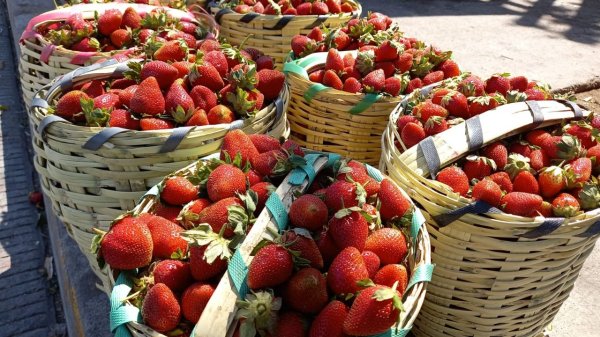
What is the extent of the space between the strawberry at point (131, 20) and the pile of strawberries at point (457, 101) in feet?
4.63

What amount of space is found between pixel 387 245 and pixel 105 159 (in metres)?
0.94

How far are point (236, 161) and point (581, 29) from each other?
240 inches

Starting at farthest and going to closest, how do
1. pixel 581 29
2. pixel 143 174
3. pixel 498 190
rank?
pixel 581 29 → pixel 143 174 → pixel 498 190

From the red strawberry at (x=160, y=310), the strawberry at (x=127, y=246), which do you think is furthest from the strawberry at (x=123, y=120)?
the red strawberry at (x=160, y=310)

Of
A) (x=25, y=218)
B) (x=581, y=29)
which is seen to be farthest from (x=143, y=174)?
(x=581, y=29)

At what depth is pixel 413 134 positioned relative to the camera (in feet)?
5.40

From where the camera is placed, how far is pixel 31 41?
7.50 ft

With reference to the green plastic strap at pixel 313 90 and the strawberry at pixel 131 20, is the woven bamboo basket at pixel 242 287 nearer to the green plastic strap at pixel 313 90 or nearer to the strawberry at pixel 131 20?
the green plastic strap at pixel 313 90

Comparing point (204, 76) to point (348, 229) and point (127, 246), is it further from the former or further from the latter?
point (348, 229)

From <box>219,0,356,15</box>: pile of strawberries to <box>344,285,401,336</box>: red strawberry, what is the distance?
2188mm

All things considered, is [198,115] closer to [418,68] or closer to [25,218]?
[418,68]

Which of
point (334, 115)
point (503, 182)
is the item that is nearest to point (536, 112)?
point (503, 182)

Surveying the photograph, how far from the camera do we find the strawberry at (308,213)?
1.22 m

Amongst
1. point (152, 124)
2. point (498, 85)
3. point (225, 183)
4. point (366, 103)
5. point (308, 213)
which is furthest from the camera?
point (366, 103)
